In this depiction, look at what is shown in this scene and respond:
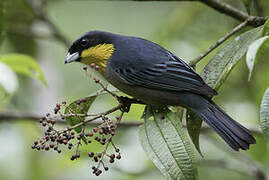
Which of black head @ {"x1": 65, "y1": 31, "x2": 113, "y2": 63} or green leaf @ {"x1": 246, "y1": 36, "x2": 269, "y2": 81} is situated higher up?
green leaf @ {"x1": 246, "y1": 36, "x2": 269, "y2": 81}

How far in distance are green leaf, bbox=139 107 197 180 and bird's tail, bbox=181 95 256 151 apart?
17.5 inches

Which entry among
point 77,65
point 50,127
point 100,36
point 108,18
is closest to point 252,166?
point 100,36

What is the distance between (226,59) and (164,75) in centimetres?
69

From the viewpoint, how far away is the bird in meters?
3.41

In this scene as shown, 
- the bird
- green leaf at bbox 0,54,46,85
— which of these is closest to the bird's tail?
the bird

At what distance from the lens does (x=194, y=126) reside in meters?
3.16

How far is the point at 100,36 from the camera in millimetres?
4281

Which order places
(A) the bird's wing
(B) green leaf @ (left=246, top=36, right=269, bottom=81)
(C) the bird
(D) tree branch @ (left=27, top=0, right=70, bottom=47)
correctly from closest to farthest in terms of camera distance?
(B) green leaf @ (left=246, top=36, right=269, bottom=81), (C) the bird, (A) the bird's wing, (D) tree branch @ (left=27, top=0, right=70, bottom=47)

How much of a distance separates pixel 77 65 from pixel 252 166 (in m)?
5.10

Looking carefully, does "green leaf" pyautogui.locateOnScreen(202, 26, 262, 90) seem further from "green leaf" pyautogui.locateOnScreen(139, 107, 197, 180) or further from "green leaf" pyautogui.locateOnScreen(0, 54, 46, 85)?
"green leaf" pyautogui.locateOnScreen(0, 54, 46, 85)

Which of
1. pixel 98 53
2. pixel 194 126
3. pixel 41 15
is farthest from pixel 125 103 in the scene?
pixel 41 15

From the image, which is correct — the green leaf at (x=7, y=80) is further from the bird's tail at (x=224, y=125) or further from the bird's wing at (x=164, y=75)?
the bird's tail at (x=224, y=125)

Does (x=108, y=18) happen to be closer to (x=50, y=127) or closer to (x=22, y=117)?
(x=22, y=117)

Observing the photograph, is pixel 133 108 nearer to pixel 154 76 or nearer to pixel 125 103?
pixel 154 76
